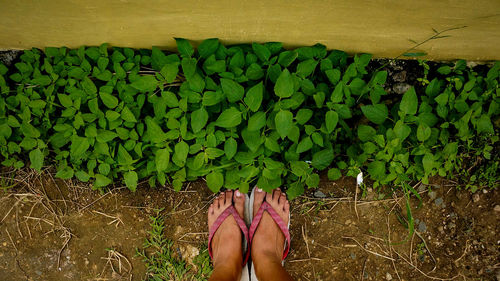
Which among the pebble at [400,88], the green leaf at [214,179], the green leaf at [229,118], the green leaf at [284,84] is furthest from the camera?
the pebble at [400,88]

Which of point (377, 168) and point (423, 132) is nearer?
point (423, 132)

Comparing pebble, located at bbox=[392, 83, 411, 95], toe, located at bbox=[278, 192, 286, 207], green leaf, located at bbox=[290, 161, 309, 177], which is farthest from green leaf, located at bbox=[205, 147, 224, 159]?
pebble, located at bbox=[392, 83, 411, 95]

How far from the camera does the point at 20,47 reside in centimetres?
213

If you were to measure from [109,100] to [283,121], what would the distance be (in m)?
1.02

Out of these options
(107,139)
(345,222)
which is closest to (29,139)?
(107,139)

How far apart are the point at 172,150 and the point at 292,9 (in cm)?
105

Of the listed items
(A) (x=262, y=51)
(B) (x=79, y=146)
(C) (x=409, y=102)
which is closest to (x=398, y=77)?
(C) (x=409, y=102)

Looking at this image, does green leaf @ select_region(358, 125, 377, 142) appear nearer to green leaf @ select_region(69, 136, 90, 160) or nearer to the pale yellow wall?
the pale yellow wall

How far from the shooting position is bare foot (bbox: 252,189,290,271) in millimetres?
2256

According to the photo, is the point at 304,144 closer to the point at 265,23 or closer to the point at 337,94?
the point at 337,94

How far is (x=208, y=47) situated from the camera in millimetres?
1812

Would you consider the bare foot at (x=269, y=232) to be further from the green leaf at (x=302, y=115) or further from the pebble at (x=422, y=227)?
the pebble at (x=422, y=227)

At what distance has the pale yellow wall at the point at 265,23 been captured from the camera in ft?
5.23

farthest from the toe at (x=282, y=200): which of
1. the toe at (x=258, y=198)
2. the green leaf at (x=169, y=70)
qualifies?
the green leaf at (x=169, y=70)
